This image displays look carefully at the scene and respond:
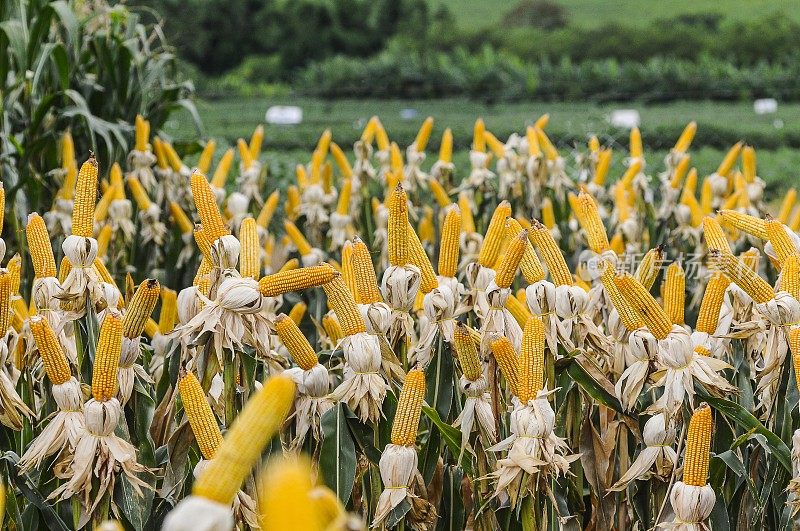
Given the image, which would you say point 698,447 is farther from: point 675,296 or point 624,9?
point 624,9

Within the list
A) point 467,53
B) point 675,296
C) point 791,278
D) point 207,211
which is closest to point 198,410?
point 207,211

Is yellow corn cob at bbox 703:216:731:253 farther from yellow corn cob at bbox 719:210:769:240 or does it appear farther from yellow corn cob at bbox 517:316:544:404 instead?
yellow corn cob at bbox 517:316:544:404

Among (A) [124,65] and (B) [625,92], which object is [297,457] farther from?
(B) [625,92]

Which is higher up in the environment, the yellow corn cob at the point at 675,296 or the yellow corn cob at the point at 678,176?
the yellow corn cob at the point at 675,296

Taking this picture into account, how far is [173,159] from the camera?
→ 13.7 ft

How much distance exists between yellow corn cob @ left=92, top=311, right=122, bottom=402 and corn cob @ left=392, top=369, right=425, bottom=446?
0.47m

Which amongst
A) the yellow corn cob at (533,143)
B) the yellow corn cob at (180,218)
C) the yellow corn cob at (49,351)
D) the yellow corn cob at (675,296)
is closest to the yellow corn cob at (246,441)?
the yellow corn cob at (49,351)

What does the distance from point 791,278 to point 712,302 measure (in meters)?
0.18

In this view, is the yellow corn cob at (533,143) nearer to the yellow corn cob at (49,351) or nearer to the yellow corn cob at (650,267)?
the yellow corn cob at (650,267)

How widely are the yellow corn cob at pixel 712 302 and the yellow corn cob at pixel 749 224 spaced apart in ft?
0.54

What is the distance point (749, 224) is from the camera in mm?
2137

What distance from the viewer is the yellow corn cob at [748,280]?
1881mm

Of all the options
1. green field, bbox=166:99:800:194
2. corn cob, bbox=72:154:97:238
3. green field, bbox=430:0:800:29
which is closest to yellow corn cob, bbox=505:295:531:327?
corn cob, bbox=72:154:97:238

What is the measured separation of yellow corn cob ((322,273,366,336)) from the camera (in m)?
1.80
